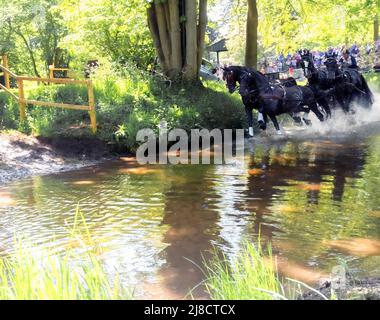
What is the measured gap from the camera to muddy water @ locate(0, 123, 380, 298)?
215 inches

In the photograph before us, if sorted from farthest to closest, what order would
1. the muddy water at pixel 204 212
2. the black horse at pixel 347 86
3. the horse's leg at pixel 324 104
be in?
the black horse at pixel 347 86 < the horse's leg at pixel 324 104 < the muddy water at pixel 204 212

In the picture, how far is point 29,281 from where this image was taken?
2955 mm

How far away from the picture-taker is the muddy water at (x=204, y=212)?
5.47 m

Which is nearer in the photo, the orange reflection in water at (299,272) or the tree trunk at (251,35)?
the orange reflection in water at (299,272)

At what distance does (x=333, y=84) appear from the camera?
52.3 ft

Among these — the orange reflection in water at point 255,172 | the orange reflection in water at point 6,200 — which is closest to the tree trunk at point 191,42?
the orange reflection in water at point 255,172

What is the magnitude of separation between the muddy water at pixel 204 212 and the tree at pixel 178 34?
5.51m

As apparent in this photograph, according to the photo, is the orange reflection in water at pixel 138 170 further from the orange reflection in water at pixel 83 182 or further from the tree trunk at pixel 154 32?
the tree trunk at pixel 154 32

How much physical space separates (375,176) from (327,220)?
9.30ft

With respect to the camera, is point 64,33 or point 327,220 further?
point 64,33

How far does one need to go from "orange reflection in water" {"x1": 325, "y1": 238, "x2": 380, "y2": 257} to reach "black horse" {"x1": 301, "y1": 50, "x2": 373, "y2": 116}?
992 cm

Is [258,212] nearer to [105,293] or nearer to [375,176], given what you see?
[375,176]
